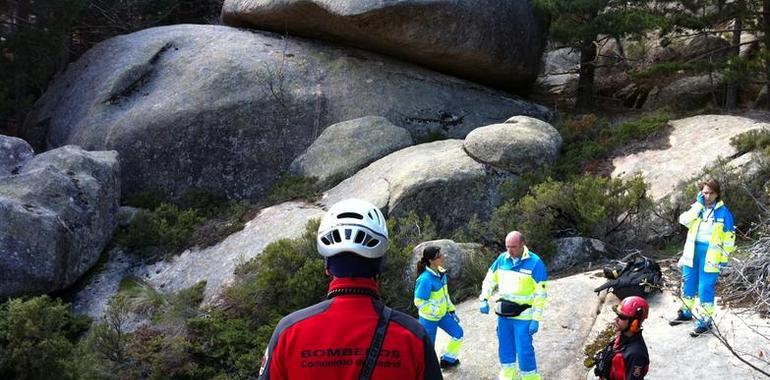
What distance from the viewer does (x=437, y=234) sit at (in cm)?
1452

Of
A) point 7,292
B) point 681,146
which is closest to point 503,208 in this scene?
point 681,146

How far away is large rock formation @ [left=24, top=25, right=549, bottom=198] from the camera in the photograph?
17797 millimetres

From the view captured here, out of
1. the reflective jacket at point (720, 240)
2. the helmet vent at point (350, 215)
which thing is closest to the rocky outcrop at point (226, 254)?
the reflective jacket at point (720, 240)

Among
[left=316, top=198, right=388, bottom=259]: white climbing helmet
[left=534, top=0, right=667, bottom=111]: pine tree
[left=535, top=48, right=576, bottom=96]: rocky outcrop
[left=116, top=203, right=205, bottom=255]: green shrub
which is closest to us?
[left=316, top=198, right=388, bottom=259]: white climbing helmet

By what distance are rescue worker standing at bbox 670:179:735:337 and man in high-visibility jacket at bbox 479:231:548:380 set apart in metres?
1.84

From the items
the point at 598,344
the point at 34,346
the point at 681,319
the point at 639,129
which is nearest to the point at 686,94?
the point at 639,129

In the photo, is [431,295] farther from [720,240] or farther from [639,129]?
[639,129]

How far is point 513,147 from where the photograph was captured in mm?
15297

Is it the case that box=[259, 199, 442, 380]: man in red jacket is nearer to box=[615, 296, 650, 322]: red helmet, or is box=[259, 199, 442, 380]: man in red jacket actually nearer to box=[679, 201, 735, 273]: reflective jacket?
box=[615, 296, 650, 322]: red helmet

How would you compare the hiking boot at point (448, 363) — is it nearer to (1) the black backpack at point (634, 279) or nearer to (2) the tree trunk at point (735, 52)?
(1) the black backpack at point (634, 279)

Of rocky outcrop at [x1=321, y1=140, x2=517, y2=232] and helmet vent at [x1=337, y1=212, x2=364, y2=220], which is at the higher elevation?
helmet vent at [x1=337, y1=212, x2=364, y2=220]

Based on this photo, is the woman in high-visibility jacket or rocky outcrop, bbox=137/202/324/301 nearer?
the woman in high-visibility jacket

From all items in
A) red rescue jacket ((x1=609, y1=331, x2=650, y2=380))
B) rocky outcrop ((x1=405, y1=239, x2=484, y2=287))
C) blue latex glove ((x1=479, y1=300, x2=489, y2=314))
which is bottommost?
rocky outcrop ((x1=405, y1=239, x2=484, y2=287))

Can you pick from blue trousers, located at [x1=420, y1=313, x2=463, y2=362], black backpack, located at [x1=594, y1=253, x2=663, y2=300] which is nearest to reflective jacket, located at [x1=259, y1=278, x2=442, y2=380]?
blue trousers, located at [x1=420, y1=313, x2=463, y2=362]
